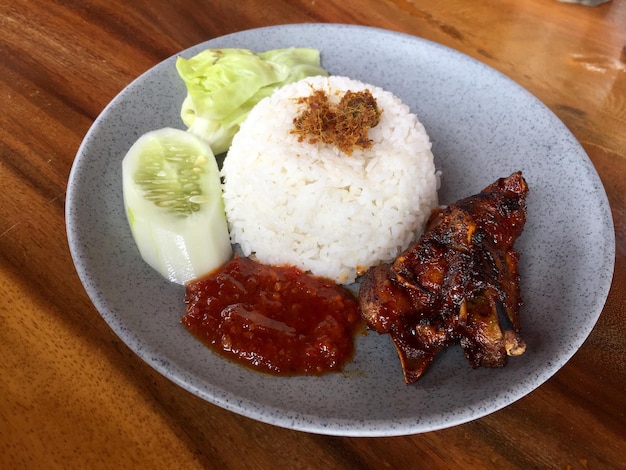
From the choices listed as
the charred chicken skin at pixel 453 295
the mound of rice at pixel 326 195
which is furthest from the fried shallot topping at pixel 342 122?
the charred chicken skin at pixel 453 295

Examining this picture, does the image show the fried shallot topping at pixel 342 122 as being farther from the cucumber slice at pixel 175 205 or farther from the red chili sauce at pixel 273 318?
the red chili sauce at pixel 273 318

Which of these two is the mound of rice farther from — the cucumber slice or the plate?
the plate

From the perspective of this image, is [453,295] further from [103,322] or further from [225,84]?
[225,84]

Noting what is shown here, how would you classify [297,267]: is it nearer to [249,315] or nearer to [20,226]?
[249,315]

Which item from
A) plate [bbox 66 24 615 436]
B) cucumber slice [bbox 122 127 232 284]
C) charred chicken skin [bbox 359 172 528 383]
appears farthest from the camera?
cucumber slice [bbox 122 127 232 284]

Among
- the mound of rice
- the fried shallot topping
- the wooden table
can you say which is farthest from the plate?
the fried shallot topping

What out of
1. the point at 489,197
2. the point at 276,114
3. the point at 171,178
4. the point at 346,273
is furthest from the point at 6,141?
the point at 489,197
